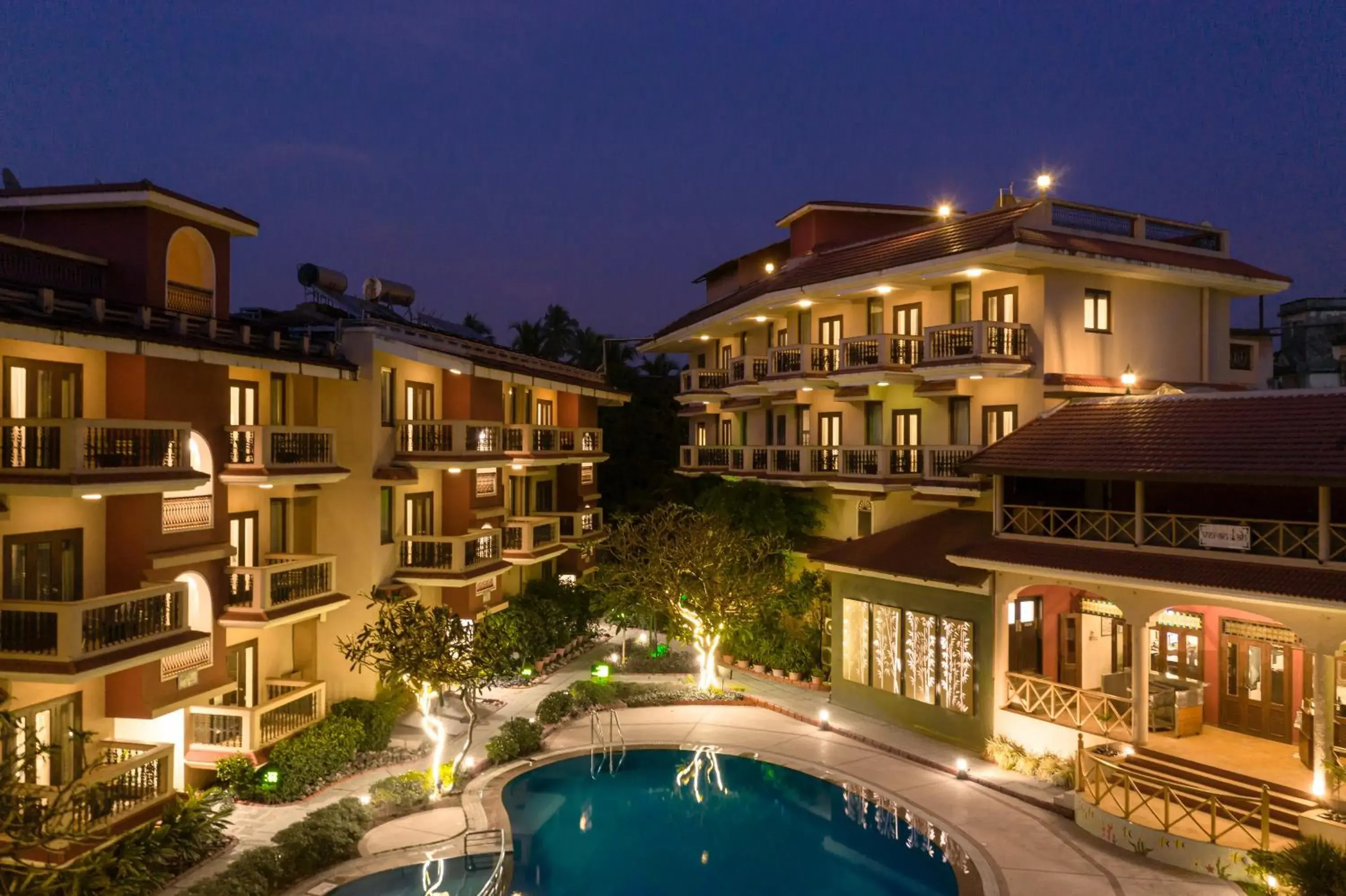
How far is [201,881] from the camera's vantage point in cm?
1410

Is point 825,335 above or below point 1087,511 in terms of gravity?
above

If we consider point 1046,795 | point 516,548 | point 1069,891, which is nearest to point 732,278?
point 516,548

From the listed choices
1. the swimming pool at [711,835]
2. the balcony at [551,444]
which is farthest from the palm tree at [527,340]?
the swimming pool at [711,835]

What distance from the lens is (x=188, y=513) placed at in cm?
1783

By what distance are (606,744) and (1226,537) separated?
13.3 meters

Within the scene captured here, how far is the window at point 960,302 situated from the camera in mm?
26031

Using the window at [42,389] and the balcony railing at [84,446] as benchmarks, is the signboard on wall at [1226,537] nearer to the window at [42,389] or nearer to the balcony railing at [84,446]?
the balcony railing at [84,446]

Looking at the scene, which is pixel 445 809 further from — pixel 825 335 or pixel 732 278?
pixel 732 278

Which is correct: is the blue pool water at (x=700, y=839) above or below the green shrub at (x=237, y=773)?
below

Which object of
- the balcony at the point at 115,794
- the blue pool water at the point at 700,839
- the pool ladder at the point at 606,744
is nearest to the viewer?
the balcony at the point at 115,794

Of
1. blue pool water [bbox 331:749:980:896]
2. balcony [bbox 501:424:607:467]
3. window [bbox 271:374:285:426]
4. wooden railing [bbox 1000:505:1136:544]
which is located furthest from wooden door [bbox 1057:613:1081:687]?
window [bbox 271:374:285:426]

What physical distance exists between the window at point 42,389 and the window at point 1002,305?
19.9m

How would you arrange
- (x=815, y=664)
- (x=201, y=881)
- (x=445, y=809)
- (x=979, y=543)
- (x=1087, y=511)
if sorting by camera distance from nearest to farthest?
(x=201, y=881), (x=445, y=809), (x=1087, y=511), (x=979, y=543), (x=815, y=664)

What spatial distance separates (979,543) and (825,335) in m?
11.2
